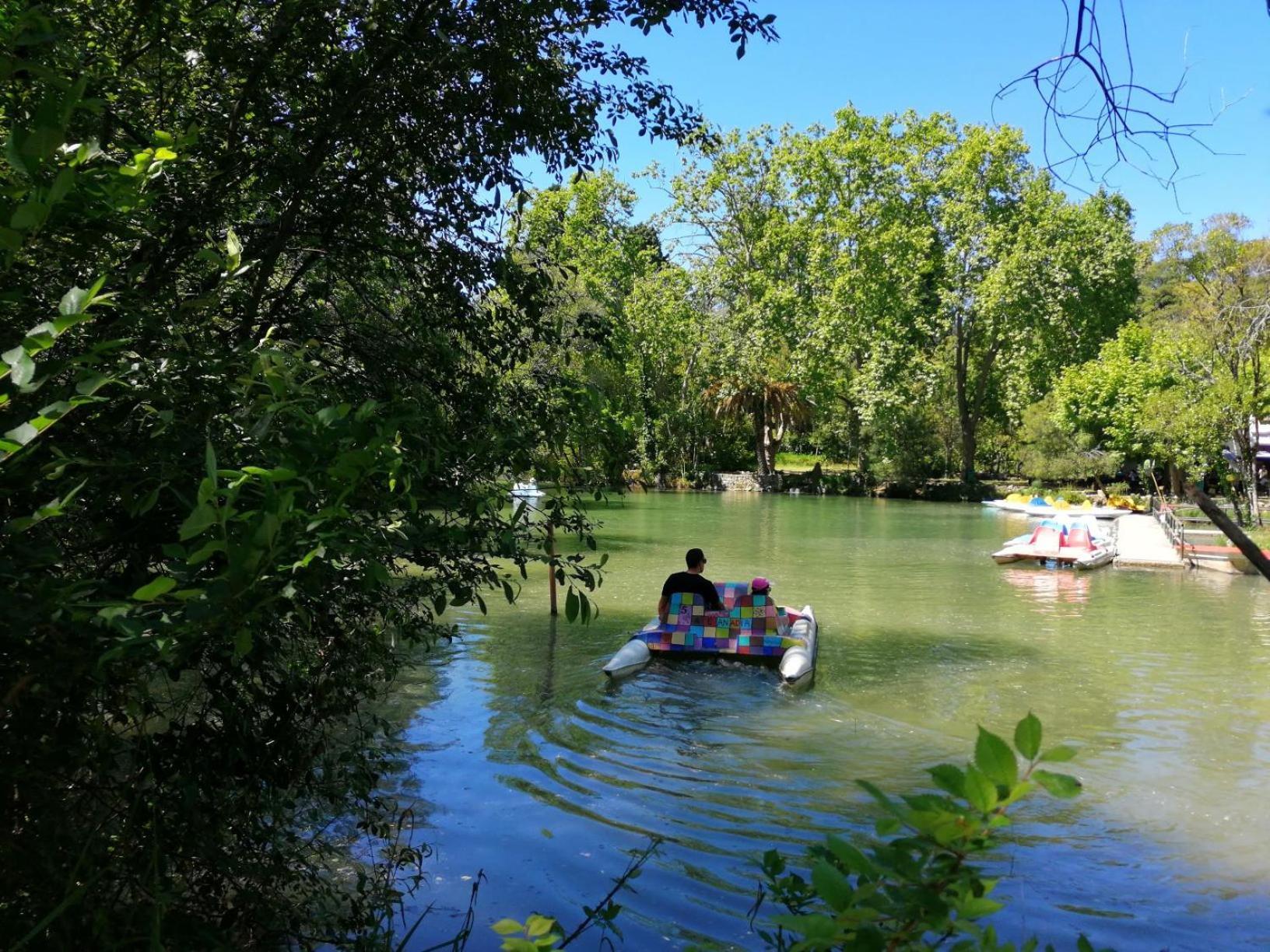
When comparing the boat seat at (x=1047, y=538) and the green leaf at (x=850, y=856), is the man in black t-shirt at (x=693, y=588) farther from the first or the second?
the boat seat at (x=1047, y=538)

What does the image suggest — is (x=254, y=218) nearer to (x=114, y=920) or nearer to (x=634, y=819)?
(x=114, y=920)

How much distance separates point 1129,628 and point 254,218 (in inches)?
522

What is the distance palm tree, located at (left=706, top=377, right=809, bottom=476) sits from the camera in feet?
168

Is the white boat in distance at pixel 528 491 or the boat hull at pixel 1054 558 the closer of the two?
the white boat in distance at pixel 528 491

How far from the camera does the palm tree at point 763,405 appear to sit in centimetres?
5128

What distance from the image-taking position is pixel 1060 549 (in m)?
21.3

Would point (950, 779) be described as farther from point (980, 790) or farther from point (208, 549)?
point (208, 549)

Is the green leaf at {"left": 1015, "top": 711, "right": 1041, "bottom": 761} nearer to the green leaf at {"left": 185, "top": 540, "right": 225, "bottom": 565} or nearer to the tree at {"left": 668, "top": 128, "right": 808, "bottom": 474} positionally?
the green leaf at {"left": 185, "top": 540, "right": 225, "bottom": 565}

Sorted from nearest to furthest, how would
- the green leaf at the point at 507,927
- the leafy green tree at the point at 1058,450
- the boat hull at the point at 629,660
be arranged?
the green leaf at the point at 507,927
the boat hull at the point at 629,660
the leafy green tree at the point at 1058,450

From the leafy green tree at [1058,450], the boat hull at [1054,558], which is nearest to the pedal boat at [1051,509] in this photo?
the leafy green tree at [1058,450]

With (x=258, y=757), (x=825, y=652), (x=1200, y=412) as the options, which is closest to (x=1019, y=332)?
(x=1200, y=412)

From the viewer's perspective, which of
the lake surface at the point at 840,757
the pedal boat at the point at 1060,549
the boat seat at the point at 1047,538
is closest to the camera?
the lake surface at the point at 840,757

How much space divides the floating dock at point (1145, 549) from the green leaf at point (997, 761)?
73.7 feet

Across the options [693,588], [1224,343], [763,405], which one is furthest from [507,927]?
[763,405]
